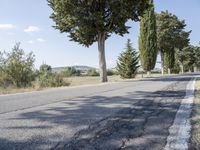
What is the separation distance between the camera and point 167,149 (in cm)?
457

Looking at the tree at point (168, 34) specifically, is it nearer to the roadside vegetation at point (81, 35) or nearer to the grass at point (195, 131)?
the roadside vegetation at point (81, 35)

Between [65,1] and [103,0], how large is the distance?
11.0ft

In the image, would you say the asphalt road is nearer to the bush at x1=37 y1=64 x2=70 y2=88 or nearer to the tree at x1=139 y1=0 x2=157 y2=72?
the bush at x1=37 y1=64 x2=70 y2=88

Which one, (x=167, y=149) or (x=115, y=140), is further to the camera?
(x=115, y=140)

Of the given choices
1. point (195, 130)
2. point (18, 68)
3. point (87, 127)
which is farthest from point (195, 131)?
point (18, 68)

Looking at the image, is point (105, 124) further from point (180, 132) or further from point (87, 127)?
point (180, 132)

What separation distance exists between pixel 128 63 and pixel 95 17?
15140 millimetres

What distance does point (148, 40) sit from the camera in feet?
158

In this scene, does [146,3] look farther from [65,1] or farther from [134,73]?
[134,73]

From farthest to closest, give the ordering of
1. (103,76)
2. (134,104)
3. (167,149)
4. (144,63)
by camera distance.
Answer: (144,63)
(103,76)
(134,104)
(167,149)

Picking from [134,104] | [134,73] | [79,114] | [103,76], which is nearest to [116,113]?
[79,114]

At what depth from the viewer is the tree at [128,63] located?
3950 centimetres

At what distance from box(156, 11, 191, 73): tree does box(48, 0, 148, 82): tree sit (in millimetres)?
30620

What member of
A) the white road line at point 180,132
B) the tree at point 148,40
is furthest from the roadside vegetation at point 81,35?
the white road line at point 180,132
